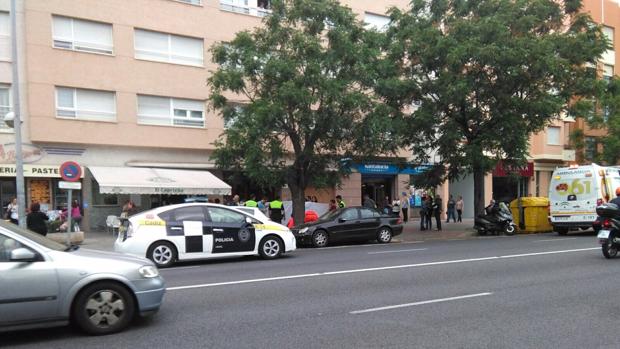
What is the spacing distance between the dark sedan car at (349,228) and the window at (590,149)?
2359cm

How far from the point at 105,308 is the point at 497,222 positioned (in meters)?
18.0

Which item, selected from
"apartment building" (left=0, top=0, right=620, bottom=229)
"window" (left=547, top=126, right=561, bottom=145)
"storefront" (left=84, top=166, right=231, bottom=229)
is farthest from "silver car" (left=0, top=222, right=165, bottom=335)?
"window" (left=547, top=126, right=561, bottom=145)

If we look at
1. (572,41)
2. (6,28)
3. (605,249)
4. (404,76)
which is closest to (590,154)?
(572,41)

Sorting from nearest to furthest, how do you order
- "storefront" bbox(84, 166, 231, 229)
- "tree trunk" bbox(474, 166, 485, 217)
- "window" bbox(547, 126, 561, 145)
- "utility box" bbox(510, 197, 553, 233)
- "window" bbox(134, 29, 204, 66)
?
1. "storefront" bbox(84, 166, 231, 229)
2. "utility box" bbox(510, 197, 553, 233)
3. "tree trunk" bbox(474, 166, 485, 217)
4. "window" bbox(134, 29, 204, 66)
5. "window" bbox(547, 126, 561, 145)

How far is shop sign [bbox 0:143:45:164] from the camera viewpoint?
19.9 meters

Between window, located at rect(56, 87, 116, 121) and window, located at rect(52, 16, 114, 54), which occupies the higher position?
window, located at rect(52, 16, 114, 54)

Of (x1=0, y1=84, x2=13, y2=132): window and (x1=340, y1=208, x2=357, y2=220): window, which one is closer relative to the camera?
(x1=340, y1=208, x2=357, y2=220): window

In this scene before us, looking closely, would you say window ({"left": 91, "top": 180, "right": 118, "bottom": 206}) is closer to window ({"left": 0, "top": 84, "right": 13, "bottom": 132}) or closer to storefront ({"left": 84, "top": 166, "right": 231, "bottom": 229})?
storefront ({"left": 84, "top": 166, "right": 231, "bottom": 229})

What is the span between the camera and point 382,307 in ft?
23.3

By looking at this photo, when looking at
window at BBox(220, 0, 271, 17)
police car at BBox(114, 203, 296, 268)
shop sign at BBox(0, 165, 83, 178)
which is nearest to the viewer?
police car at BBox(114, 203, 296, 268)

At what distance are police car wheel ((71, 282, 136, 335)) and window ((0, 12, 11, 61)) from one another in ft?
58.6

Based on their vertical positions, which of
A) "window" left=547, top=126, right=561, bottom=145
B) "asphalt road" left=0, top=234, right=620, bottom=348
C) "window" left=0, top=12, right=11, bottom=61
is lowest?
"asphalt road" left=0, top=234, right=620, bottom=348

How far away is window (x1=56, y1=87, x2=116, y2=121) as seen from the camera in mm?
21312

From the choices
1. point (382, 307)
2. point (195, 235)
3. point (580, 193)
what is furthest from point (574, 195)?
point (382, 307)
